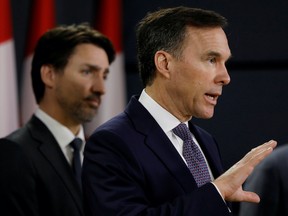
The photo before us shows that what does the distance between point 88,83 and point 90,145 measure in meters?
0.71

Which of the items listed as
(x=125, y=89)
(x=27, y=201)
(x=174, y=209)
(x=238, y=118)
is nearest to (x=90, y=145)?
(x=174, y=209)

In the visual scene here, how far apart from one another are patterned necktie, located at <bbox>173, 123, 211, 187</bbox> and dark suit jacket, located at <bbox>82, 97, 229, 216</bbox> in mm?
32

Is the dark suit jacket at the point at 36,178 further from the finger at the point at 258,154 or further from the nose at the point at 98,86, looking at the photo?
the finger at the point at 258,154

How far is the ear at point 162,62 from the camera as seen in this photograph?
3.29 feet

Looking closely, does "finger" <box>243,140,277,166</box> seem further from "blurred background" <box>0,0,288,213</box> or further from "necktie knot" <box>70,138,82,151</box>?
"necktie knot" <box>70,138,82,151</box>

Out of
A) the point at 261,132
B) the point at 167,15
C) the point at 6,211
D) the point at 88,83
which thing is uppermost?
the point at 167,15

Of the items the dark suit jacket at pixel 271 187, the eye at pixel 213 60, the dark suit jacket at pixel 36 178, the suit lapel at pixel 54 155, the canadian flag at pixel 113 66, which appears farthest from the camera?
the canadian flag at pixel 113 66

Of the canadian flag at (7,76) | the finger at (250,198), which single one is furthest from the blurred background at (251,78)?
the finger at (250,198)

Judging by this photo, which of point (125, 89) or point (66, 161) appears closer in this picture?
point (66, 161)

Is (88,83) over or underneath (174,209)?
over

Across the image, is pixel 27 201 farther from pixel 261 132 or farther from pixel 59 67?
pixel 261 132

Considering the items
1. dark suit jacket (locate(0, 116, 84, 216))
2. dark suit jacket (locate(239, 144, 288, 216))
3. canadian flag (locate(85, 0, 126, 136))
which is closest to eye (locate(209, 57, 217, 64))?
dark suit jacket (locate(239, 144, 288, 216))

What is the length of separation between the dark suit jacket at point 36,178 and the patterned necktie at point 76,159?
24 mm

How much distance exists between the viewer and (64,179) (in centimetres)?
140
